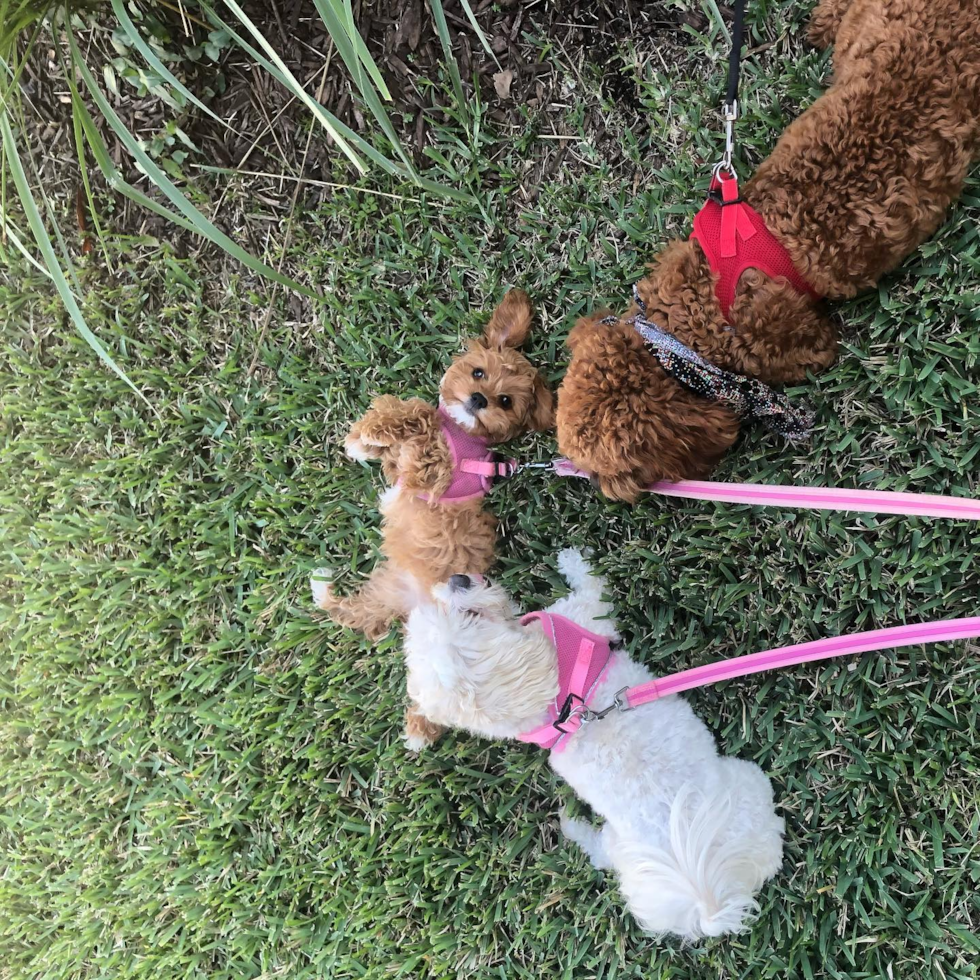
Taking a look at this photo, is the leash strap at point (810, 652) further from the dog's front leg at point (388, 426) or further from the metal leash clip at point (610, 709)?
the dog's front leg at point (388, 426)

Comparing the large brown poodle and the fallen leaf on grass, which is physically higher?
the fallen leaf on grass

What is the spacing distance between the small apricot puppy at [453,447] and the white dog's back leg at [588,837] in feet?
1.93

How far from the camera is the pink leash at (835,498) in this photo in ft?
5.57

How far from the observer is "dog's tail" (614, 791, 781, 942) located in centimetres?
185

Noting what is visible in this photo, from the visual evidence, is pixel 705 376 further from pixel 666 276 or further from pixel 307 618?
pixel 307 618

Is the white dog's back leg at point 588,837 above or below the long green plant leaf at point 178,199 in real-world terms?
below

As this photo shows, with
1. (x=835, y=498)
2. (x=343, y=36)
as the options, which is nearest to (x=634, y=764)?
(x=835, y=498)

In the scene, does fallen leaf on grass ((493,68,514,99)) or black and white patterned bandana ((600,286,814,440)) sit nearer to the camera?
black and white patterned bandana ((600,286,814,440))

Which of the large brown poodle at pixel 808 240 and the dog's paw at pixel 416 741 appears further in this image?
the dog's paw at pixel 416 741

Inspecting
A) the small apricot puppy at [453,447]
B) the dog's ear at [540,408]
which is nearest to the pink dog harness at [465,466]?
the small apricot puppy at [453,447]

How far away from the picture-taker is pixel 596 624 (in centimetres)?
246

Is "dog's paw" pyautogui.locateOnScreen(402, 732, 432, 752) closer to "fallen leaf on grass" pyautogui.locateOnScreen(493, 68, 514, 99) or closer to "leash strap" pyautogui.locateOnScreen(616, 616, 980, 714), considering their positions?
"leash strap" pyautogui.locateOnScreen(616, 616, 980, 714)

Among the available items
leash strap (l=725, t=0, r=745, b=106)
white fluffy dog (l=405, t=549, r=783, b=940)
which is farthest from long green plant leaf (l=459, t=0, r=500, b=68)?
white fluffy dog (l=405, t=549, r=783, b=940)

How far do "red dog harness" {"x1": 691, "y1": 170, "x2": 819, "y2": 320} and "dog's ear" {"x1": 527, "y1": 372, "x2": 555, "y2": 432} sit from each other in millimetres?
686
